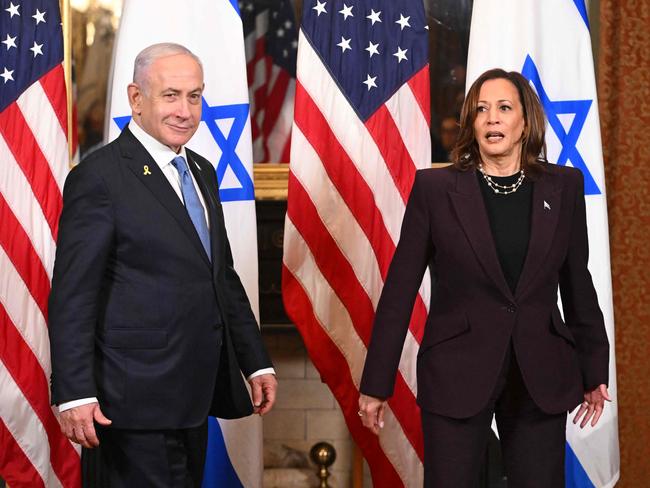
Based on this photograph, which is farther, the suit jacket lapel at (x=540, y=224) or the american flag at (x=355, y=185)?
the american flag at (x=355, y=185)

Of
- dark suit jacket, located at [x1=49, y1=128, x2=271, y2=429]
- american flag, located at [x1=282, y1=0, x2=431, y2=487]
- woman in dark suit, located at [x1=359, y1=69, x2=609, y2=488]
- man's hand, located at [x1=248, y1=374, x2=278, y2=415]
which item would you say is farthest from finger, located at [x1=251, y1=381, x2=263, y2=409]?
american flag, located at [x1=282, y1=0, x2=431, y2=487]

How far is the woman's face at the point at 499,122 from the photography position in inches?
96.6

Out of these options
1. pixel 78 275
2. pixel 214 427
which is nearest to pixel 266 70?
pixel 214 427

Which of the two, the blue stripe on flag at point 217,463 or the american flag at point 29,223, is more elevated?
the american flag at point 29,223

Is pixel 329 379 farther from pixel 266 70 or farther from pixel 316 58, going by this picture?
pixel 266 70

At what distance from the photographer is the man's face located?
7.73 ft

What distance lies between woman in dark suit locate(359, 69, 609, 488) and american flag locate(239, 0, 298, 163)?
223 centimetres

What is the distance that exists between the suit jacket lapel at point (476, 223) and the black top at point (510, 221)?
0.09 ft

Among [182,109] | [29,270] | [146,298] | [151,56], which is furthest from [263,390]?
[29,270]

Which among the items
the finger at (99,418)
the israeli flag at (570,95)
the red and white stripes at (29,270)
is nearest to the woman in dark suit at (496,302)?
the finger at (99,418)

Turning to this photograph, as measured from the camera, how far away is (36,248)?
11.6ft

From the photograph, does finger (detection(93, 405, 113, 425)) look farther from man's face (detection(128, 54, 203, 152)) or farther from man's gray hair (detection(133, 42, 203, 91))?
man's gray hair (detection(133, 42, 203, 91))

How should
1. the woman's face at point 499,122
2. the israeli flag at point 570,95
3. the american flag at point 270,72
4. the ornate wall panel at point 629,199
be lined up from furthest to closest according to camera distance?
1. the american flag at point 270,72
2. the ornate wall panel at point 629,199
3. the israeli flag at point 570,95
4. the woman's face at point 499,122

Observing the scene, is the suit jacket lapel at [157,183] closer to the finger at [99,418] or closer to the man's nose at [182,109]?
the man's nose at [182,109]
